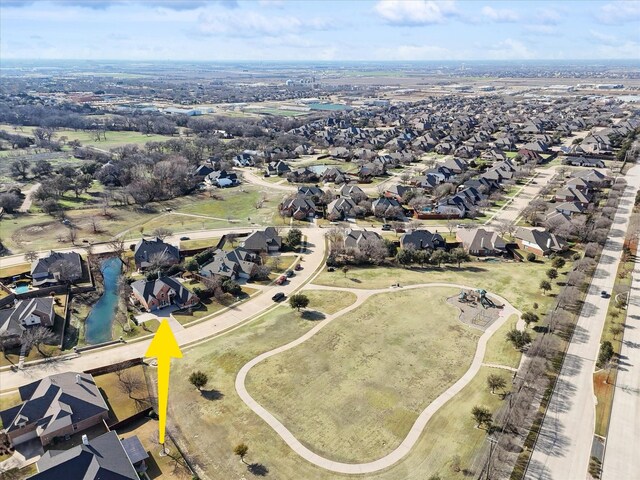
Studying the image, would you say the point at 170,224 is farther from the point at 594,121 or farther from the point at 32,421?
the point at 594,121

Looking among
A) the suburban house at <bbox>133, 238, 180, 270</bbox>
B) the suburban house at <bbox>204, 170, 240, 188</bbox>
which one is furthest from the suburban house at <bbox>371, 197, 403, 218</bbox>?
the suburban house at <bbox>133, 238, 180, 270</bbox>

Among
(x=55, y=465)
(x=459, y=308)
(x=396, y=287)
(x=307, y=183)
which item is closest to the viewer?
(x=55, y=465)

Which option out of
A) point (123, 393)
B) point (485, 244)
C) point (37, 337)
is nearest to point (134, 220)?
point (37, 337)

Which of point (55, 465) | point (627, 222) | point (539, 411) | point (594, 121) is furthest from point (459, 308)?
point (594, 121)

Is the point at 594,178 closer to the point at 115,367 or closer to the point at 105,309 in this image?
the point at 105,309

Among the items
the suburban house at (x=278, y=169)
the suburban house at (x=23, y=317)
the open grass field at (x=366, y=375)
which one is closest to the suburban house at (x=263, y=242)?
the open grass field at (x=366, y=375)

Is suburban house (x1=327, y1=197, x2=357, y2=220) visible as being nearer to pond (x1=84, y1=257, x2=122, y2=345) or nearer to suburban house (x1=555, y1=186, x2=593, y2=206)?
pond (x1=84, y1=257, x2=122, y2=345)

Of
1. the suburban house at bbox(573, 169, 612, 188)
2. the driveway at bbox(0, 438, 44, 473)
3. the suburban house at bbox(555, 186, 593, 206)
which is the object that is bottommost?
the driveway at bbox(0, 438, 44, 473)
